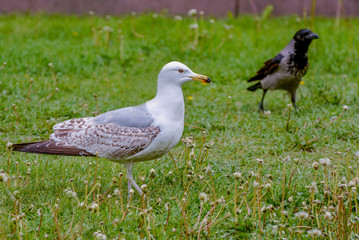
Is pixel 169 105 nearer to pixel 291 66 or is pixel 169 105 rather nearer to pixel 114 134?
pixel 114 134

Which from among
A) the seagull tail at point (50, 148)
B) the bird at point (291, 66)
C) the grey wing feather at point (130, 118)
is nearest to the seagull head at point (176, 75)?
the grey wing feather at point (130, 118)

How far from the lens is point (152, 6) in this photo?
1042 centimetres

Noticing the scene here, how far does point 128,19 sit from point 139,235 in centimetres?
694

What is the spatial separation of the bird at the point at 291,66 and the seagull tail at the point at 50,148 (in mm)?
2969

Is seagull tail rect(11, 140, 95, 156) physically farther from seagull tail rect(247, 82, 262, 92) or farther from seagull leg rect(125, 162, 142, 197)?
seagull tail rect(247, 82, 262, 92)

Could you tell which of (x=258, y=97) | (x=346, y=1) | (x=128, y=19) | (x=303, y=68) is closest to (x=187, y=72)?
(x=303, y=68)

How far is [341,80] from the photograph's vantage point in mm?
7355

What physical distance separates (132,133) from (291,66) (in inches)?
110

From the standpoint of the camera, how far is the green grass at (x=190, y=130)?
3.46 metres

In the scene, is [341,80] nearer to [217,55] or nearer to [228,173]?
[217,55]

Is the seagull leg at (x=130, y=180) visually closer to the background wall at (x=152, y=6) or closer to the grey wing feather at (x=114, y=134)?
the grey wing feather at (x=114, y=134)

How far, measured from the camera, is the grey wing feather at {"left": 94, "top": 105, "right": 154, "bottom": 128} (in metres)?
3.91

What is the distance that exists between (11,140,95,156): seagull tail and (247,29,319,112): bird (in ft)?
9.74

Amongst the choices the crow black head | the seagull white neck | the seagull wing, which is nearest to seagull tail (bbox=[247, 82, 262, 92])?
the crow black head
